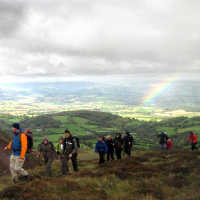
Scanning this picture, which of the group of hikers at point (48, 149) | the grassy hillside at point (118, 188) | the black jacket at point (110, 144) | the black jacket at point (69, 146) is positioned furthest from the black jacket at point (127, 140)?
the black jacket at point (69, 146)

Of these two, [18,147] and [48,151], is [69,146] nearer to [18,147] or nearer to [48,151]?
[48,151]

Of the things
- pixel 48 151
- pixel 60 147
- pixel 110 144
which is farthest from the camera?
pixel 110 144

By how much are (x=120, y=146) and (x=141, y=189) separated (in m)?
12.4

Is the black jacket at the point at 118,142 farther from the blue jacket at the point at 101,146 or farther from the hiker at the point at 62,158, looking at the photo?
the hiker at the point at 62,158

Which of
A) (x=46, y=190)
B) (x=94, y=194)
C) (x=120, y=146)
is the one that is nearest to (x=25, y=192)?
(x=46, y=190)

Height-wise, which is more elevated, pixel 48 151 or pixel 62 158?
pixel 48 151

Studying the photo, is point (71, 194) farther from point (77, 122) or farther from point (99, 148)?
point (77, 122)

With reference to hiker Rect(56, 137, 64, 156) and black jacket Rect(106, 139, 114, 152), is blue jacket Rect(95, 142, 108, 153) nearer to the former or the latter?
black jacket Rect(106, 139, 114, 152)

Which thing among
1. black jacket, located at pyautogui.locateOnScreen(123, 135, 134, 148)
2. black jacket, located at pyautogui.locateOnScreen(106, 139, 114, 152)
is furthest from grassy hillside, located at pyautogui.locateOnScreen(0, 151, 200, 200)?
black jacket, located at pyautogui.locateOnScreen(123, 135, 134, 148)

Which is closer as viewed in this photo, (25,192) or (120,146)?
(25,192)

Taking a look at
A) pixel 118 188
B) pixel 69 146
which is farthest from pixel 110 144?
pixel 118 188

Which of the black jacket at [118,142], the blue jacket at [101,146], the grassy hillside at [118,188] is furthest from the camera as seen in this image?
the black jacket at [118,142]

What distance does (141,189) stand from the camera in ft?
38.4

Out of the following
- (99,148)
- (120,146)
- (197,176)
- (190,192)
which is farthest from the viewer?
(120,146)
